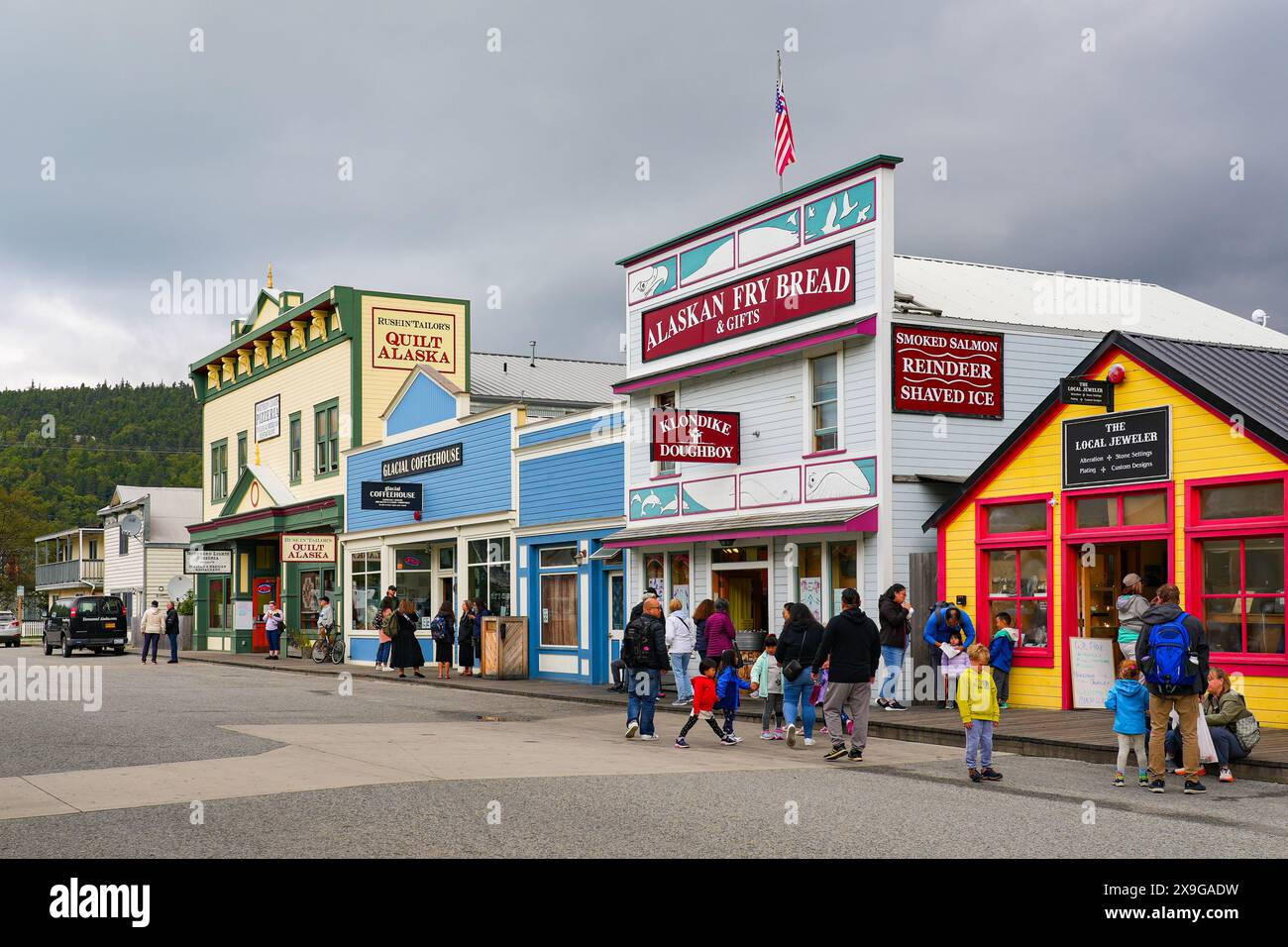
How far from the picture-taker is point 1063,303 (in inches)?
968

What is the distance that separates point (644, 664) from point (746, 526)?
6363 mm

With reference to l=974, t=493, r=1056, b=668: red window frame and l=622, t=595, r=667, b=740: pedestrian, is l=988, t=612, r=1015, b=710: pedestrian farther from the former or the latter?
l=622, t=595, r=667, b=740: pedestrian

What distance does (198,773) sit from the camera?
12.8m

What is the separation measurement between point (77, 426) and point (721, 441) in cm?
10332

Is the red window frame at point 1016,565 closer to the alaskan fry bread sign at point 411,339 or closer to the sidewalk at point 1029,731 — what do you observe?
the sidewalk at point 1029,731

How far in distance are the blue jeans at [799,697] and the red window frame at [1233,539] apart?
478 cm

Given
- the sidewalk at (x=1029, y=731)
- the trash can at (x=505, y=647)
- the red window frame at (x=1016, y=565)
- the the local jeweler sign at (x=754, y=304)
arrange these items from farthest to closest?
the trash can at (x=505, y=647)
the the local jeweler sign at (x=754, y=304)
the red window frame at (x=1016, y=565)
the sidewalk at (x=1029, y=731)

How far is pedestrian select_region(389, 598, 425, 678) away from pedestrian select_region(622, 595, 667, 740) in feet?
46.9

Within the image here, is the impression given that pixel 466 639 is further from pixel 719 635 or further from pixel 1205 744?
pixel 1205 744

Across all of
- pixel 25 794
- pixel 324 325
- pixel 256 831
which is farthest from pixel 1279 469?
pixel 324 325

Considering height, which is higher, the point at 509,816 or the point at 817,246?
the point at 817,246

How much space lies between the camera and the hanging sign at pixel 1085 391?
59.1 ft

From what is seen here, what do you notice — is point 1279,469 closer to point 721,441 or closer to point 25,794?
point 721,441

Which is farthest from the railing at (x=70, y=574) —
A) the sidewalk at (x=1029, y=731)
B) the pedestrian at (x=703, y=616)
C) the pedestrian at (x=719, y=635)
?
the pedestrian at (x=719, y=635)
